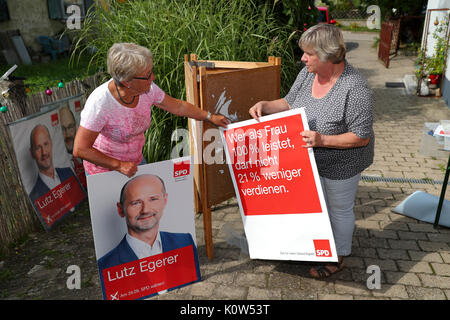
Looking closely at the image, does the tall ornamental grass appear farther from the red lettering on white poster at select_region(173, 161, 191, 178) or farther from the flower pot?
the flower pot

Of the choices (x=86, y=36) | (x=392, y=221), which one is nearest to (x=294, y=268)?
(x=392, y=221)

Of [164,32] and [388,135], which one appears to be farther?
[388,135]

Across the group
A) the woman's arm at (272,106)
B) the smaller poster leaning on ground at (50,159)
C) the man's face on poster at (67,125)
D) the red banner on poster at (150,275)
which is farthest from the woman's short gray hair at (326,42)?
the man's face on poster at (67,125)

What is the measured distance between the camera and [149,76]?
2479 millimetres

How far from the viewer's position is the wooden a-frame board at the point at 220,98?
3.04 meters

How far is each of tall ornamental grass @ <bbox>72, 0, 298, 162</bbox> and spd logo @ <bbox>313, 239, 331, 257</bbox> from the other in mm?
2308

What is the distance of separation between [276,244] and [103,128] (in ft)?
5.10

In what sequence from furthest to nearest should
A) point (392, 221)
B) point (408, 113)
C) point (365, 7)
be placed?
1. point (365, 7)
2. point (408, 113)
3. point (392, 221)

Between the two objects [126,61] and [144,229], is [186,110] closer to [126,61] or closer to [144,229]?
[126,61]

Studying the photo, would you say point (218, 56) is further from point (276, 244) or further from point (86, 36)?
point (276, 244)

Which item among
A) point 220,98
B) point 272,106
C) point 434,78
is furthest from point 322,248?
point 434,78

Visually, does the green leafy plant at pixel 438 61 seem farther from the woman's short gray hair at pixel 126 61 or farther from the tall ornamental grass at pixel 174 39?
the woman's short gray hair at pixel 126 61

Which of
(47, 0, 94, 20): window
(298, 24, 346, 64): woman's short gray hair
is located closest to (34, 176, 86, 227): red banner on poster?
(298, 24, 346, 64): woman's short gray hair

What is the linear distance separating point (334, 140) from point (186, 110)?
1.12 metres
